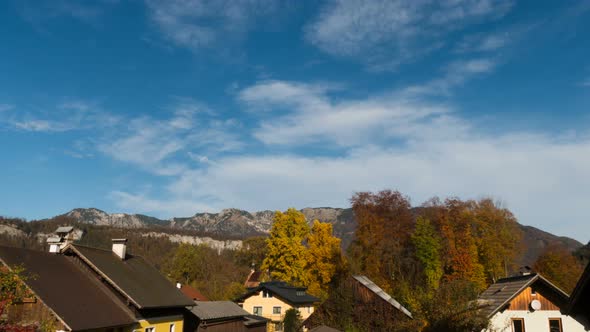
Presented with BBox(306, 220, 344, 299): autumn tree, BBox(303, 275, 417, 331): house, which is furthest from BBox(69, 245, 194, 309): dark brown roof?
BBox(306, 220, 344, 299): autumn tree

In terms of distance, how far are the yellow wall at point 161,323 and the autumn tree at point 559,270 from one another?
5458cm

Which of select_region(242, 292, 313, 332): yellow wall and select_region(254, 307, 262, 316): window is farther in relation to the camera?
select_region(254, 307, 262, 316): window

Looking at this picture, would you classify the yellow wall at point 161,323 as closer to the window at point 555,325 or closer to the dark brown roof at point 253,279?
the window at point 555,325

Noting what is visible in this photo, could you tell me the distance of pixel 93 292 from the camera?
2444 cm

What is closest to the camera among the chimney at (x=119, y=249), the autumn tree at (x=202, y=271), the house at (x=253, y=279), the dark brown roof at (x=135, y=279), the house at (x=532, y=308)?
the dark brown roof at (x=135, y=279)

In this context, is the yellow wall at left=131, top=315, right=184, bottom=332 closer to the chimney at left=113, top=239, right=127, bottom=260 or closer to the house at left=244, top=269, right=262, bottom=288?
the chimney at left=113, top=239, right=127, bottom=260

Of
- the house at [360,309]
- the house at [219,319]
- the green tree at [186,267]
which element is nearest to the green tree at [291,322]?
the house at [219,319]

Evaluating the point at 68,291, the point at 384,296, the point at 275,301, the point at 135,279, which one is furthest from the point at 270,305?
the point at 68,291

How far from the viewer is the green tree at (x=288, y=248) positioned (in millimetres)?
62906

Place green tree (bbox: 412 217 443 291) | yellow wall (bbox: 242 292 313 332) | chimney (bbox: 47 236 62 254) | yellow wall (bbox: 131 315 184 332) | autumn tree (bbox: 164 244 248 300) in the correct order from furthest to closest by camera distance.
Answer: autumn tree (bbox: 164 244 248 300) → yellow wall (bbox: 242 292 313 332) → green tree (bbox: 412 217 443 291) → chimney (bbox: 47 236 62 254) → yellow wall (bbox: 131 315 184 332)

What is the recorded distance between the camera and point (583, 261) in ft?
333

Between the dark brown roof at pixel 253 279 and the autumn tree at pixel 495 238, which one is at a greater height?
the autumn tree at pixel 495 238

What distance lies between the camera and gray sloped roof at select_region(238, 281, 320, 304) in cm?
5320

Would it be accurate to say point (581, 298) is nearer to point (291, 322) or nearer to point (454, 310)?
point (454, 310)
